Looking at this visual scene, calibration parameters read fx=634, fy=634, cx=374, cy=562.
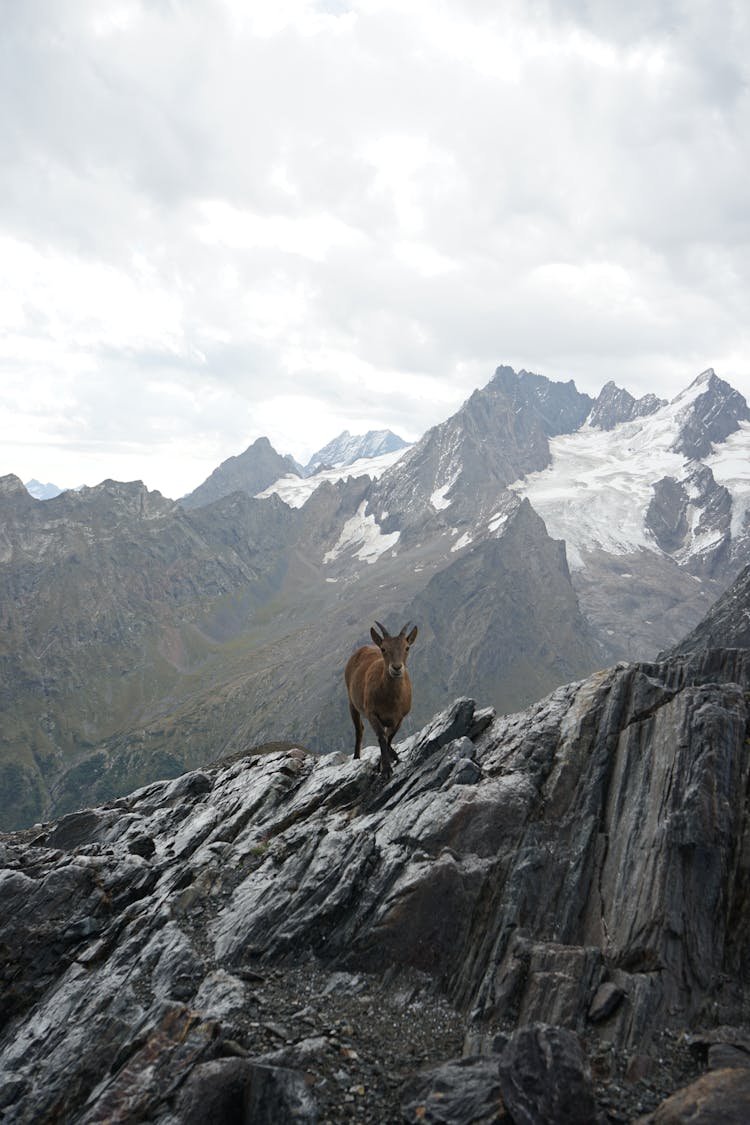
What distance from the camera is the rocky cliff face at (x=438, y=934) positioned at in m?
10.9

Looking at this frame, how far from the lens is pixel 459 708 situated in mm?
24156

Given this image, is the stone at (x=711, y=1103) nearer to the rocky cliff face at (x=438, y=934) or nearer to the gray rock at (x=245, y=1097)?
the rocky cliff face at (x=438, y=934)

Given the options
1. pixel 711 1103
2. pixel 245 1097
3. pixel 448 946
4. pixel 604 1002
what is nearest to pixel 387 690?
pixel 448 946

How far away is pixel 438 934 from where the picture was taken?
14586 millimetres

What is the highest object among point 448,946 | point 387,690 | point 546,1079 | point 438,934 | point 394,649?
point 394,649

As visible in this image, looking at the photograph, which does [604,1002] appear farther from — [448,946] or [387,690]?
[387,690]

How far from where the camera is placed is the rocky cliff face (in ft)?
35.6

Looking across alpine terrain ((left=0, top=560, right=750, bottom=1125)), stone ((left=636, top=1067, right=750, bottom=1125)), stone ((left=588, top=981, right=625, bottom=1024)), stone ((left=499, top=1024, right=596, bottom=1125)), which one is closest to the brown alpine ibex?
alpine terrain ((left=0, top=560, right=750, bottom=1125))

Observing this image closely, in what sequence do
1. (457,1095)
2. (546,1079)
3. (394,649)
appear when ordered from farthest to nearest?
(394,649), (457,1095), (546,1079)

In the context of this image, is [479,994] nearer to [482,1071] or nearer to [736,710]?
[482,1071]

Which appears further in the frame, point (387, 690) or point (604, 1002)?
point (387, 690)

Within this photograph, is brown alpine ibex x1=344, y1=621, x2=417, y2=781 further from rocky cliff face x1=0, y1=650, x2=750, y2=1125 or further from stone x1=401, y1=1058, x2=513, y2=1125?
stone x1=401, y1=1058, x2=513, y2=1125

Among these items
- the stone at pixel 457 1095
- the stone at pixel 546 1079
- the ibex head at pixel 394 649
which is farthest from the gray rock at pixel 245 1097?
the ibex head at pixel 394 649

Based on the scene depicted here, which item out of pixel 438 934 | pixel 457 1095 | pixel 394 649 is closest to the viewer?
pixel 457 1095
